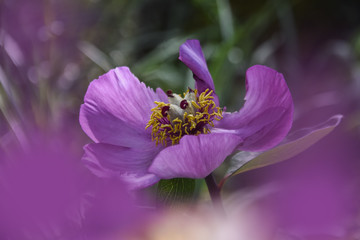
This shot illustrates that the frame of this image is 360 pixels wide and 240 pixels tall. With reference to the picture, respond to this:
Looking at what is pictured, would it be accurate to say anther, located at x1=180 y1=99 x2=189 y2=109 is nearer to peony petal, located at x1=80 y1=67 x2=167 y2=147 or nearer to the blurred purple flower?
peony petal, located at x1=80 y1=67 x2=167 y2=147

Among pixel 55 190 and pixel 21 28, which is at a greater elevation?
pixel 21 28

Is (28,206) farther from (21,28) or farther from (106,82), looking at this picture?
(21,28)

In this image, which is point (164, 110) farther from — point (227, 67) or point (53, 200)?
point (227, 67)

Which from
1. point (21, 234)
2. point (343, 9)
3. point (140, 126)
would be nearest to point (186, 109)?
point (140, 126)

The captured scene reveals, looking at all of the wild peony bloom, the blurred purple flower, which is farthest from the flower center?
the blurred purple flower

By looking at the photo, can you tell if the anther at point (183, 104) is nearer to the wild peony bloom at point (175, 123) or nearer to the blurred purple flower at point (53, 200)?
the wild peony bloom at point (175, 123)

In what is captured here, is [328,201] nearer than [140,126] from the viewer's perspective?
Yes

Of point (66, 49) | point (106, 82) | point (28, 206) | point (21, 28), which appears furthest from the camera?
point (66, 49)
